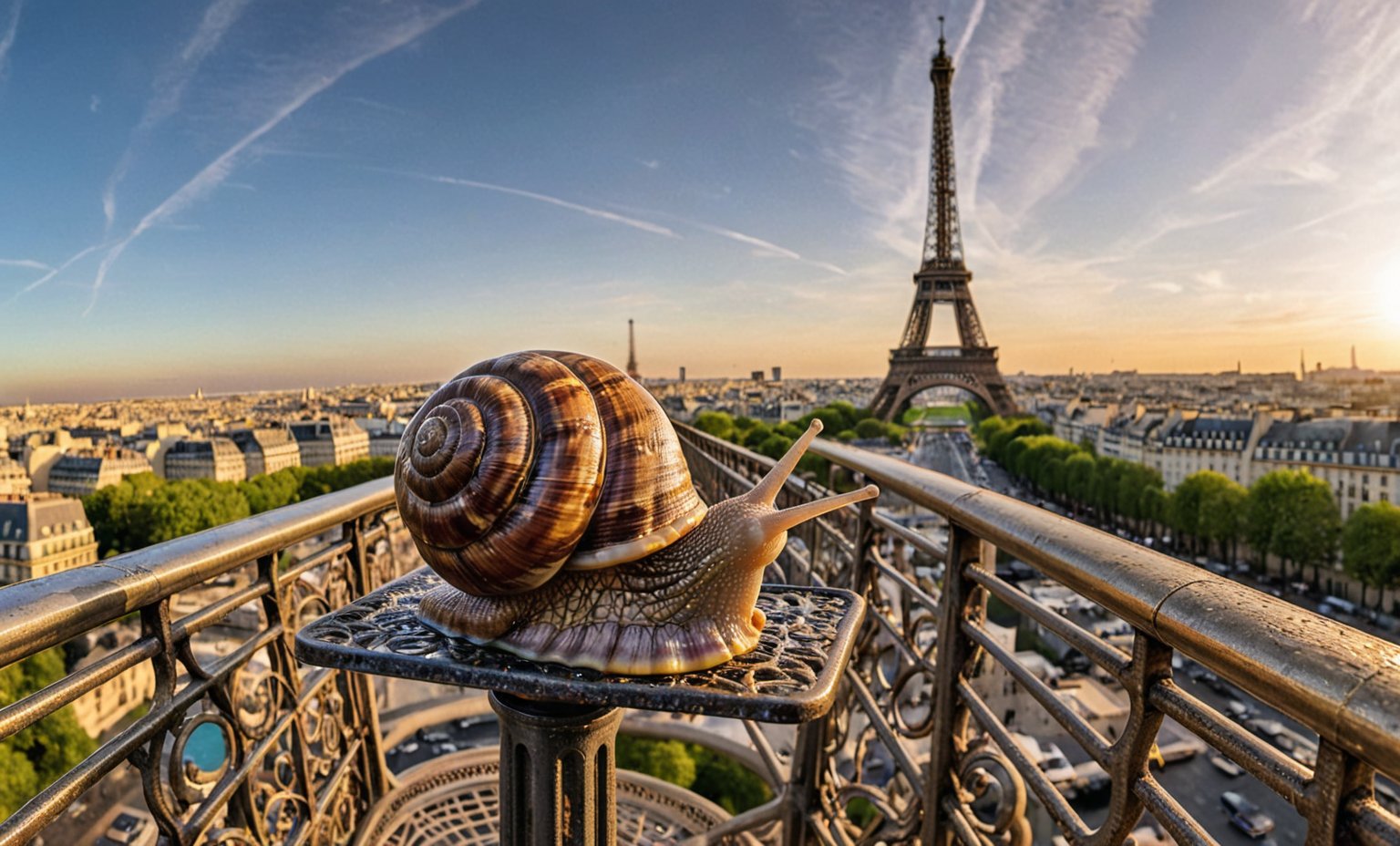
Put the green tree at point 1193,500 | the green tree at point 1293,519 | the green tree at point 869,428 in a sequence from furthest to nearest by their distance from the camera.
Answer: the green tree at point 869,428 → the green tree at point 1193,500 → the green tree at point 1293,519

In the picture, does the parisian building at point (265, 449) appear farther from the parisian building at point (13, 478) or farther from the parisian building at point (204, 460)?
the parisian building at point (13, 478)

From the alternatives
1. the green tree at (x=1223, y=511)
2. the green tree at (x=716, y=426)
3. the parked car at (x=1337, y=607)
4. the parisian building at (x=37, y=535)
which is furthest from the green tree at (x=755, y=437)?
the parisian building at (x=37, y=535)

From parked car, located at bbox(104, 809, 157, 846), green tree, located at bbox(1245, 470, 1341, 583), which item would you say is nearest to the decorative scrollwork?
parked car, located at bbox(104, 809, 157, 846)

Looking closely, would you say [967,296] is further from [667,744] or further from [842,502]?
[842,502]

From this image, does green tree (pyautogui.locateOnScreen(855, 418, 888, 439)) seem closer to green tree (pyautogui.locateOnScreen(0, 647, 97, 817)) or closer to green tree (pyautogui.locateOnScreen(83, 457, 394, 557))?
green tree (pyautogui.locateOnScreen(83, 457, 394, 557))

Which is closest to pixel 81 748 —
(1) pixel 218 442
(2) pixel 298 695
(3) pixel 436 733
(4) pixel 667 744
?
(3) pixel 436 733

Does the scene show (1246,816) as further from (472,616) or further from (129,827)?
(129,827)
